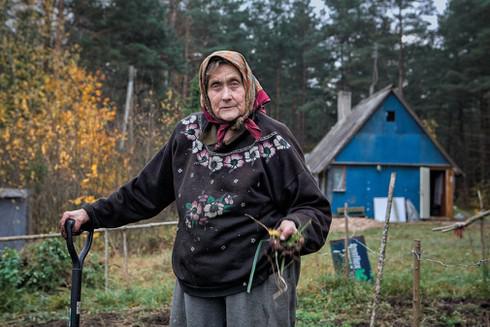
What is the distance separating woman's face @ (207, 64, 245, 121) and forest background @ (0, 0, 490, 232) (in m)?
6.60

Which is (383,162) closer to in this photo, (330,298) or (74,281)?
(330,298)

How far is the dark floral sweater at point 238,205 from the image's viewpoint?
2082 millimetres

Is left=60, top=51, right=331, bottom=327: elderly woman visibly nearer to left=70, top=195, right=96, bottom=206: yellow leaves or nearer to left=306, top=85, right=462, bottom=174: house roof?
left=70, top=195, right=96, bottom=206: yellow leaves

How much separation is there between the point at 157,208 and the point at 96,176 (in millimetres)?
6825

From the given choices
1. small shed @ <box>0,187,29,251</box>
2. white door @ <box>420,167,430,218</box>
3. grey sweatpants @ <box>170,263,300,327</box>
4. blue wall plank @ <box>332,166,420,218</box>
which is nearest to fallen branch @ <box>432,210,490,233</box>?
grey sweatpants @ <box>170,263,300,327</box>

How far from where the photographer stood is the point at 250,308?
6.83 feet

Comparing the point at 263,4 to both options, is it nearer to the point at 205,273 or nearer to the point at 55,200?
the point at 55,200

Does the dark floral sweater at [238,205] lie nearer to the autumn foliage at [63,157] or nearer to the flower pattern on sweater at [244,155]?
the flower pattern on sweater at [244,155]

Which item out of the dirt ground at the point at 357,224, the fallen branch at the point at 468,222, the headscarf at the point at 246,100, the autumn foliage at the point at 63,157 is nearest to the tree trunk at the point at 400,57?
the dirt ground at the point at 357,224

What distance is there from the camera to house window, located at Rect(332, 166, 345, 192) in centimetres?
2025

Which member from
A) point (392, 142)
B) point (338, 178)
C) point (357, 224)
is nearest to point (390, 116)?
point (392, 142)

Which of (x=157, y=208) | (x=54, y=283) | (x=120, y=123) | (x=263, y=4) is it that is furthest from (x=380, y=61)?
(x=157, y=208)

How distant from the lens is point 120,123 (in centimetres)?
1149

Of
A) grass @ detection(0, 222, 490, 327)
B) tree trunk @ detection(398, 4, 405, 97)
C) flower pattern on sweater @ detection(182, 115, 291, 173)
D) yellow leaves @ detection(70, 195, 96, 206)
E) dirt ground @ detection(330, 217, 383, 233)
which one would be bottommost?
dirt ground @ detection(330, 217, 383, 233)
